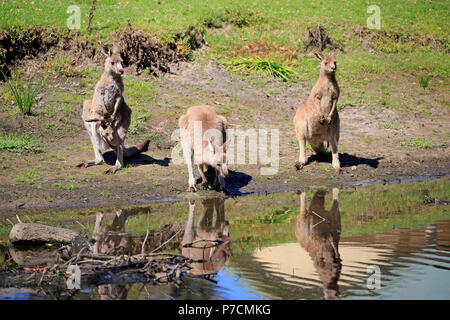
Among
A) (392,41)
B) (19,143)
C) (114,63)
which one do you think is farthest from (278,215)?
(392,41)

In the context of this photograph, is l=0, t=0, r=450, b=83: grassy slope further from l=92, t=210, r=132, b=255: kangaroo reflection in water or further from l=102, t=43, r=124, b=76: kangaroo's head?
l=92, t=210, r=132, b=255: kangaroo reflection in water

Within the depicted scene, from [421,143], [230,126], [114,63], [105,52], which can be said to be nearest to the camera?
[114,63]

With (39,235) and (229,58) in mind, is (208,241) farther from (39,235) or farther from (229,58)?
(229,58)

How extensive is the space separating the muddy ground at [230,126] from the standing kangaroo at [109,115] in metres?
0.33

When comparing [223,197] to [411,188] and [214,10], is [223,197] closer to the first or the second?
[411,188]

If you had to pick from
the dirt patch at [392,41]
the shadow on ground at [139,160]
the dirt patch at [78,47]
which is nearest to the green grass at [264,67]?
the dirt patch at [78,47]

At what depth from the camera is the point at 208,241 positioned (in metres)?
7.43

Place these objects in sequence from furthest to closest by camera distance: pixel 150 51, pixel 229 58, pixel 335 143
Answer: pixel 229 58
pixel 150 51
pixel 335 143

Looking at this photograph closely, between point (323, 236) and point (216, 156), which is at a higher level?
point (216, 156)

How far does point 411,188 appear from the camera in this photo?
10672 millimetres

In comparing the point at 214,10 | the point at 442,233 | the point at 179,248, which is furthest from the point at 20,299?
the point at 214,10

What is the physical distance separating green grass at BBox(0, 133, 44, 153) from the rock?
4.18 m

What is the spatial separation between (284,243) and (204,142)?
2658mm
